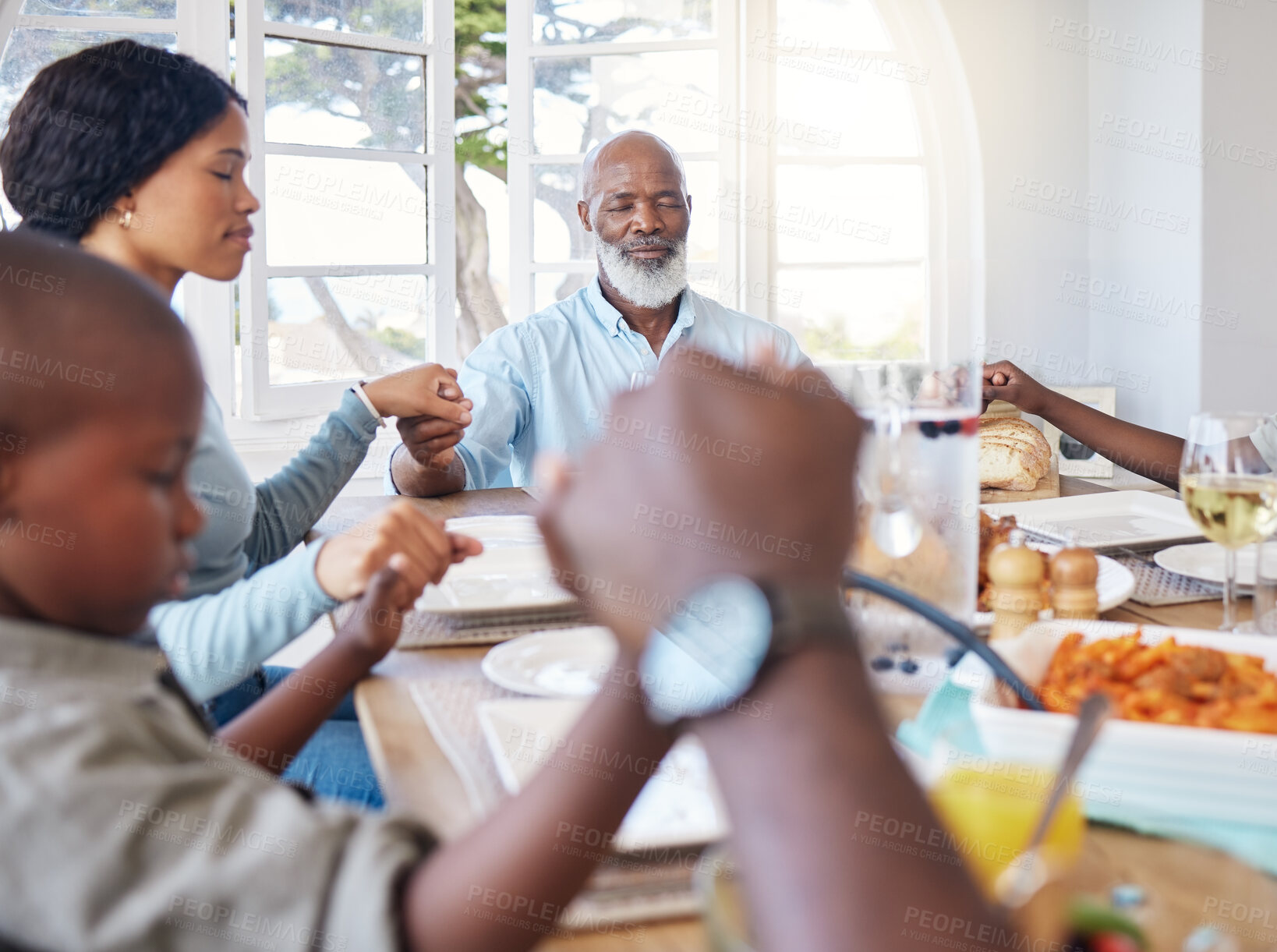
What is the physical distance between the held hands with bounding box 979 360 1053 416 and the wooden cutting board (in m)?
0.12

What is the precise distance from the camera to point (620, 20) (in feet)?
10.8

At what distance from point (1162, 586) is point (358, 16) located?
2630mm

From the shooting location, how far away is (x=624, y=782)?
47 centimetres

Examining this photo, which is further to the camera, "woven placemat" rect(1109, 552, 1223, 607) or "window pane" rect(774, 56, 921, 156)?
"window pane" rect(774, 56, 921, 156)

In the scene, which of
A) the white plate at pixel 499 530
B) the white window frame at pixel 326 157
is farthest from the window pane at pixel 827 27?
the white plate at pixel 499 530

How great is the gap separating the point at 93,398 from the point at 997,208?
3493 mm

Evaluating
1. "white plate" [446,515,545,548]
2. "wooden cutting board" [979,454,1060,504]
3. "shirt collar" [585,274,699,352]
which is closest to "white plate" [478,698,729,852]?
"white plate" [446,515,545,548]

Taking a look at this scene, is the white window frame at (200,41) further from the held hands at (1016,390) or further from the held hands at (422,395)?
the held hands at (1016,390)

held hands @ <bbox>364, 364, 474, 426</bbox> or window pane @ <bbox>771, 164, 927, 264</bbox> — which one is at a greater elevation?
window pane @ <bbox>771, 164, 927, 264</bbox>

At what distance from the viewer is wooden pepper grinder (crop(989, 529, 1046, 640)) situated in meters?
0.93

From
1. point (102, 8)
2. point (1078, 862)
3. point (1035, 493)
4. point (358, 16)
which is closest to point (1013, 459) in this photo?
point (1035, 493)

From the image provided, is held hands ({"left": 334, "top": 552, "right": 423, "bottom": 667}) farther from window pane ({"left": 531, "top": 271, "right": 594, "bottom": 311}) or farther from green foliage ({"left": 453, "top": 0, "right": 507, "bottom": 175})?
green foliage ({"left": 453, "top": 0, "right": 507, "bottom": 175})

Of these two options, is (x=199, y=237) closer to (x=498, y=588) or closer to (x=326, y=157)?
(x=498, y=588)

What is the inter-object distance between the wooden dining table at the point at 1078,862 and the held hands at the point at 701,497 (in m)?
0.08
